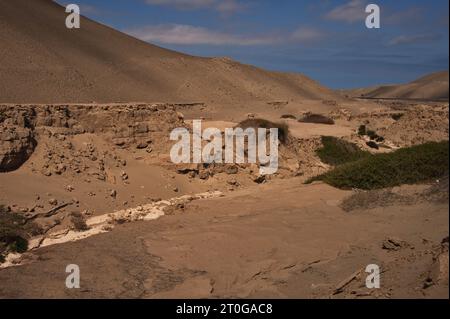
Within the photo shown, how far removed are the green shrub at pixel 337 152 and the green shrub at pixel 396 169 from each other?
5960 mm

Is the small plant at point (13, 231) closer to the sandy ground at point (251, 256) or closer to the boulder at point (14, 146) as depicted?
the sandy ground at point (251, 256)

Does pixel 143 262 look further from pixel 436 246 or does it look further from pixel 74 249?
pixel 436 246

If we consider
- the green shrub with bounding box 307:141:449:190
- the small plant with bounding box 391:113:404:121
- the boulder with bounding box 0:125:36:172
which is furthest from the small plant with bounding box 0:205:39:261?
the small plant with bounding box 391:113:404:121

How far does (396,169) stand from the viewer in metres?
12.7

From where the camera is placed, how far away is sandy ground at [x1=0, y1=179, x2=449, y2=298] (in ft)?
22.8

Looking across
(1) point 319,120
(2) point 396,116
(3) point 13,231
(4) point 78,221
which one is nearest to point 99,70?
(1) point 319,120

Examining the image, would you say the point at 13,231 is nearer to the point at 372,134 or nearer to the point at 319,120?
the point at 372,134

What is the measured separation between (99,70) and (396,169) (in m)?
32.4

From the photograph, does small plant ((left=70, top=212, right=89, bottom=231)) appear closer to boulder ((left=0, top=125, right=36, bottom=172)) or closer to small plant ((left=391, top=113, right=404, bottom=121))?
boulder ((left=0, top=125, right=36, bottom=172))

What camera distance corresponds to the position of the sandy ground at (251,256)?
6.94 m

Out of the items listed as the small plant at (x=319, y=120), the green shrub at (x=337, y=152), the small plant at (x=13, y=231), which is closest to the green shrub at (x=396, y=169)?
the green shrub at (x=337, y=152)

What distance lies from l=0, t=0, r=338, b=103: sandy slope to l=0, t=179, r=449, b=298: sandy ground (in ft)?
63.3

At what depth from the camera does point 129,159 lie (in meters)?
14.6
